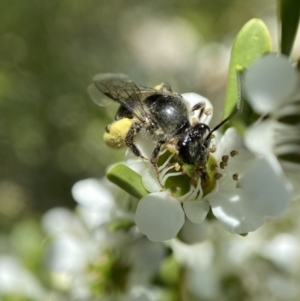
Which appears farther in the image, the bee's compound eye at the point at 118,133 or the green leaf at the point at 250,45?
the bee's compound eye at the point at 118,133

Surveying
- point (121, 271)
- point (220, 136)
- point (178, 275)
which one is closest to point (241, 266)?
point (178, 275)

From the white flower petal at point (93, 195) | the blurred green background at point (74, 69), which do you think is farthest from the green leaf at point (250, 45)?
the blurred green background at point (74, 69)

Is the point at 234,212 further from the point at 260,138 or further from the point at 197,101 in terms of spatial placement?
the point at 197,101

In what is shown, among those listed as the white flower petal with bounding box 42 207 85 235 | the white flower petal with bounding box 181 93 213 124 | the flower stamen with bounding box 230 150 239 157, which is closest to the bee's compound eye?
the white flower petal with bounding box 181 93 213 124

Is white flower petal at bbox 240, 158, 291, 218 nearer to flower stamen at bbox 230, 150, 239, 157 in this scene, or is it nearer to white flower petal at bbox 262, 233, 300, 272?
flower stamen at bbox 230, 150, 239, 157

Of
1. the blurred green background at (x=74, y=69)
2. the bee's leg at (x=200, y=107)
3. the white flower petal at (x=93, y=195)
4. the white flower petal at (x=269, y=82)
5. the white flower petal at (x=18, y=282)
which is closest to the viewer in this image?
the white flower petal at (x=269, y=82)

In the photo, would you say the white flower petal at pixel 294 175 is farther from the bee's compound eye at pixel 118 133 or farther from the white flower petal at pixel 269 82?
the bee's compound eye at pixel 118 133

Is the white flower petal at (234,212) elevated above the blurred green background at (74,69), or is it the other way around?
the white flower petal at (234,212)

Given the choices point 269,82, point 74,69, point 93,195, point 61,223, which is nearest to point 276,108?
point 269,82
